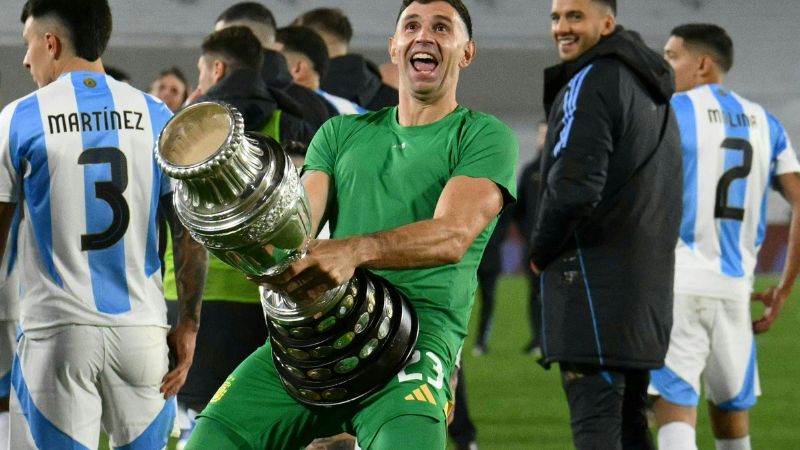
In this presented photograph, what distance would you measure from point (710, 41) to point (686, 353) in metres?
1.49

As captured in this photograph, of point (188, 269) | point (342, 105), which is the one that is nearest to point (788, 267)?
point (342, 105)

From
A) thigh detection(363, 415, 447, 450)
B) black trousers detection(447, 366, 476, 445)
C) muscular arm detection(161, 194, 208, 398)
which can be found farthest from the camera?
black trousers detection(447, 366, 476, 445)

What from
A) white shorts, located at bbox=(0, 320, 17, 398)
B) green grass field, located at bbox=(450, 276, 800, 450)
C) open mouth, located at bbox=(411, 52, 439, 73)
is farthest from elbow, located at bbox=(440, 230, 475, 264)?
green grass field, located at bbox=(450, 276, 800, 450)

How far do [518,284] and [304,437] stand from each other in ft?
67.4

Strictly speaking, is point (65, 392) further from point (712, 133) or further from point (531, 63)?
point (531, 63)

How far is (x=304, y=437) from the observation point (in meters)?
3.14

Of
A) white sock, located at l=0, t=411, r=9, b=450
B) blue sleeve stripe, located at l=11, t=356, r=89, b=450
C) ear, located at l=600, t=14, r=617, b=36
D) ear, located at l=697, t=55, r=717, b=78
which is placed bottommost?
white sock, located at l=0, t=411, r=9, b=450

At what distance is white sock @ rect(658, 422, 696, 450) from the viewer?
5.37m

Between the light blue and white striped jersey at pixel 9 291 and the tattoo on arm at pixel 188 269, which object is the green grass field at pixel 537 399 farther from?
the tattoo on arm at pixel 188 269

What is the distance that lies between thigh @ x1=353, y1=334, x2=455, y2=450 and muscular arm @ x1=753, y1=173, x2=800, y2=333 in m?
3.08

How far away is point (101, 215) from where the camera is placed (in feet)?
13.5

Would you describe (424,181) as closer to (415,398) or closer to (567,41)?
(415,398)

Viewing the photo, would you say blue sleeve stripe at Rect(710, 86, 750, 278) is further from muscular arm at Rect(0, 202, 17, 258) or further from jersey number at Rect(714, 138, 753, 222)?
muscular arm at Rect(0, 202, 17, 258)

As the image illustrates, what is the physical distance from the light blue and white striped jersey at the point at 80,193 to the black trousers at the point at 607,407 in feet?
5.16
